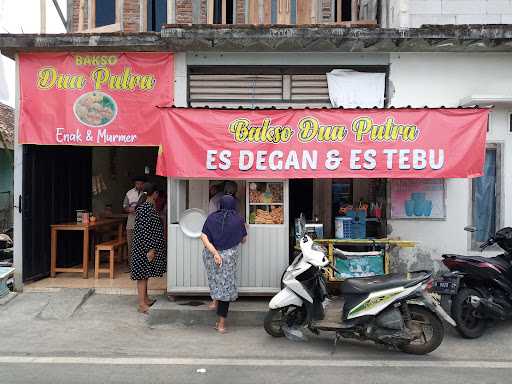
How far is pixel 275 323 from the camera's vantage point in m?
6.45

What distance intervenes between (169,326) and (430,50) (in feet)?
19.4

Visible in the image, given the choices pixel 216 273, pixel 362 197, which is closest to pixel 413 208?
pixel 362 197

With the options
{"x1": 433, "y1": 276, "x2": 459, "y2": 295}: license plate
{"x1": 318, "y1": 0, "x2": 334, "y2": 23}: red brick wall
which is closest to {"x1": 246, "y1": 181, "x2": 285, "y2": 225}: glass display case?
{"x1": 433, "y1": 276, "x2": 459, "y2": 295}: license plate

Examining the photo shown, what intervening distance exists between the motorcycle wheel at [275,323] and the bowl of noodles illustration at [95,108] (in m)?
4.18

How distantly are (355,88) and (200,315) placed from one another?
4.36 meters

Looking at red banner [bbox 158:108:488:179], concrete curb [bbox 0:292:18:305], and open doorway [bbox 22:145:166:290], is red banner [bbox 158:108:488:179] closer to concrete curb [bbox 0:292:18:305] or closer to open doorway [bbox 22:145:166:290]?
open doorway [bbox 22:145:166:290]

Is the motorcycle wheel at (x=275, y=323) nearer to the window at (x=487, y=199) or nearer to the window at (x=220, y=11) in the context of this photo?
the window at (x=487, y=199)

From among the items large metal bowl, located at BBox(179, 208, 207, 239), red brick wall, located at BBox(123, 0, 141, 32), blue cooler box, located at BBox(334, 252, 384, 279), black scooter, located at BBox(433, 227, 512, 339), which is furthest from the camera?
red brick wall, located at BBox(123, 0, 141, 32)

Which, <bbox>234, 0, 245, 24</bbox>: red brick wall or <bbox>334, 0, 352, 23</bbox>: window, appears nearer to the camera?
<bbox>334, 0, 352, 23</bbox>: window

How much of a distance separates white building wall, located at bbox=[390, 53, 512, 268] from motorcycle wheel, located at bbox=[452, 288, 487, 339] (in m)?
1.74

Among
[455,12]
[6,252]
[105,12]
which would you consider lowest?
[6,252]

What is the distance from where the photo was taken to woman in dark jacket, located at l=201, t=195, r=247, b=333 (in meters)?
6.59

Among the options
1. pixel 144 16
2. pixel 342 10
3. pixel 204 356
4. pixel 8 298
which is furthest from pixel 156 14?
pixel 204 356

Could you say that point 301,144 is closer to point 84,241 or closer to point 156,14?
point 84,241
